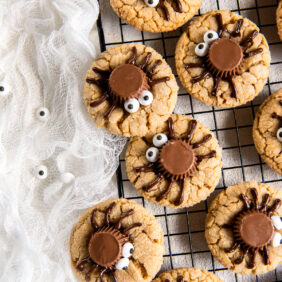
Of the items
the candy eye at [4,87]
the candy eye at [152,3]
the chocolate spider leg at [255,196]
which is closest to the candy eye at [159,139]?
the chocolate spider leg at [255,196]

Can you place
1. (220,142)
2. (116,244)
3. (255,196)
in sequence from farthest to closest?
(220,142) < (255,196) < (116,244)

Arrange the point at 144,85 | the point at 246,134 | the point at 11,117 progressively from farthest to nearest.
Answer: the point at 246,134 < the point at 11,117 < the point at 144,85

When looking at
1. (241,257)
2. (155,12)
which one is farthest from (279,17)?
(241,257)

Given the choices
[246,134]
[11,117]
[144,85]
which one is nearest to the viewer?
[144,85]

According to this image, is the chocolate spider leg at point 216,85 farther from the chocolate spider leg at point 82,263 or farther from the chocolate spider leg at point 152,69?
the chocolate spider leg at point 82,263

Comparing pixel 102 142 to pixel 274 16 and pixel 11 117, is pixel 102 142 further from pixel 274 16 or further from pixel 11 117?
pixel 274 16

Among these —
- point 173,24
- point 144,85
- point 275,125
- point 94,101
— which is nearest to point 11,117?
point 94,101

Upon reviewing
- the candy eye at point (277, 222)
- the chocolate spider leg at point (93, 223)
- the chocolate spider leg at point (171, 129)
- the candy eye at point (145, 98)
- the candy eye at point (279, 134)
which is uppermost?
the candy eye at point (145, 98)

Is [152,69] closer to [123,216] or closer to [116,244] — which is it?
[123,216]
